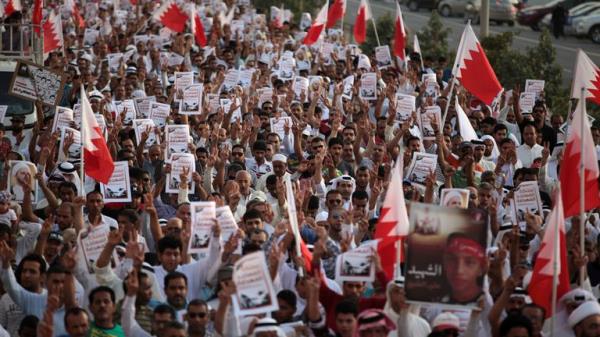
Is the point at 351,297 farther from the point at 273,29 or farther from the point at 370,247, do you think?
the point at 273,29

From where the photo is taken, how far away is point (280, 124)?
52.2 ft

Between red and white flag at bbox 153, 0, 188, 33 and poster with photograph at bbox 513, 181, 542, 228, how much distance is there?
492 inches

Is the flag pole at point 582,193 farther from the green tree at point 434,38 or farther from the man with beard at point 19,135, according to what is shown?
the green tree at point 434,38

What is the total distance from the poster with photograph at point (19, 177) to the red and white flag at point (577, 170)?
465 cm

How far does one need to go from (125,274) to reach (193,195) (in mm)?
3169

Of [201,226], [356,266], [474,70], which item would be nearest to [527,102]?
[474,70]

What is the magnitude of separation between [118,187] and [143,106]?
16.5 ft

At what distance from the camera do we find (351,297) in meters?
9.77

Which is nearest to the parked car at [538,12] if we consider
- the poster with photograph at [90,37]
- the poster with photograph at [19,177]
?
the poster with photograph at [90,37]

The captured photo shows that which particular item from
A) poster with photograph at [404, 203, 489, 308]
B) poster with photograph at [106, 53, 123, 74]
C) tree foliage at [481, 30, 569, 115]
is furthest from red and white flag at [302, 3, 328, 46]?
poster with photograph at [404, 203, 489, 308]

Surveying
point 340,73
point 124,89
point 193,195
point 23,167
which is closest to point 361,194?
point 193,195

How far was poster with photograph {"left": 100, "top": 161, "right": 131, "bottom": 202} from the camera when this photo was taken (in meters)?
12.5

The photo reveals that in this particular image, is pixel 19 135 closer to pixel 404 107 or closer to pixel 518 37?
pixel 404 107

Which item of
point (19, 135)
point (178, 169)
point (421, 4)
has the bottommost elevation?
point (421, 4)
